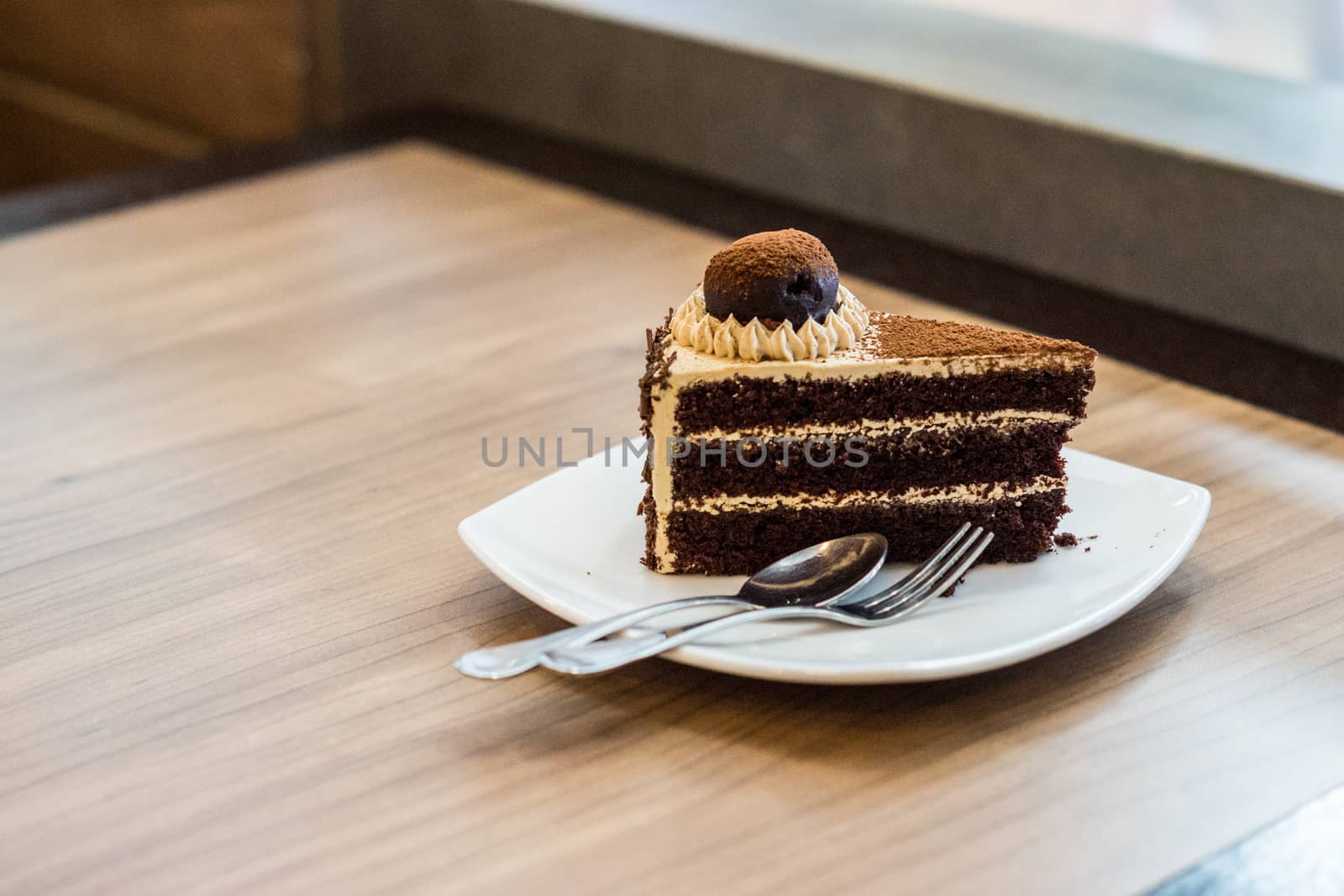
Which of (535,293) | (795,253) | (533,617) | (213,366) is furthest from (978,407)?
(213,366)

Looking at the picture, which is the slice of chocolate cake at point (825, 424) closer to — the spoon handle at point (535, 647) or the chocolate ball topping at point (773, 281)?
the chocolate ball topping at point (773, 281)

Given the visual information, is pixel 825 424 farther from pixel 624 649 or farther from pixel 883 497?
pixel 624 649

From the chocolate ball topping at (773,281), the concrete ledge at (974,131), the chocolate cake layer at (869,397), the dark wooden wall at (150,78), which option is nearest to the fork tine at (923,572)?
the chocolate cake layer at (869,397)

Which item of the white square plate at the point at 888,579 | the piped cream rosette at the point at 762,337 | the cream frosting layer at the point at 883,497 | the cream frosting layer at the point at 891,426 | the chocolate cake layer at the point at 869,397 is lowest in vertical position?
the white square plate at the point at 888,579

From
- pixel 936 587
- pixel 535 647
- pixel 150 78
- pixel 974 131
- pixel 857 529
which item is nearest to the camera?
pixel 535 647

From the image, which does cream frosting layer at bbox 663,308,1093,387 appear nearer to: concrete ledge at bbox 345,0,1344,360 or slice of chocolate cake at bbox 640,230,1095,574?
slice of chocolate cake at bbox 640,230,1095,574

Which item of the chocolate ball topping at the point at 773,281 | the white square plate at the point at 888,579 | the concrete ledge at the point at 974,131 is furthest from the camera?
the concrete ledge at the point at 974,131

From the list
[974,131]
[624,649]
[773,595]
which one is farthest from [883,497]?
[974,131]
